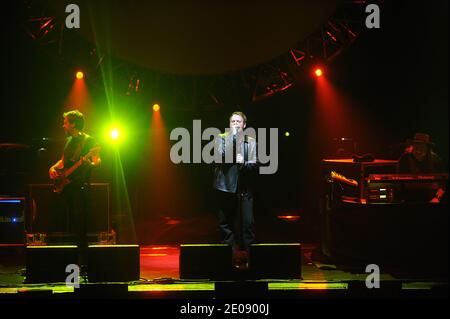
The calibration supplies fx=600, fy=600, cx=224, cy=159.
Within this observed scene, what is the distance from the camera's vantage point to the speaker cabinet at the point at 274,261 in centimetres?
686

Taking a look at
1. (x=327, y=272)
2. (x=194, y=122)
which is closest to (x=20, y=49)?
(x=194, y=122)

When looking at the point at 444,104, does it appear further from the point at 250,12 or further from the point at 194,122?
the point at 194,122

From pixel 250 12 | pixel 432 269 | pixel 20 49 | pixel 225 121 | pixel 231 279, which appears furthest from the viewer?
pixel 225 121

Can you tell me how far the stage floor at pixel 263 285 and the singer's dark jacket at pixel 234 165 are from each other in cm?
105

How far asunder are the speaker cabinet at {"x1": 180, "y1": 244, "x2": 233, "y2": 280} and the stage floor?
11 centimetres

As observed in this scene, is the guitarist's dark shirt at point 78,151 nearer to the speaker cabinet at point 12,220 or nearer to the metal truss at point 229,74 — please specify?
the speaker cabinet at point 12,220

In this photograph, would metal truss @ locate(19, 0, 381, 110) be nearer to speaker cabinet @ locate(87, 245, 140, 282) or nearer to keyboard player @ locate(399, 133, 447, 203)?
keyboard player @ locate(399, 133, 447, 203)

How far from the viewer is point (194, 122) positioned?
35.8 ft

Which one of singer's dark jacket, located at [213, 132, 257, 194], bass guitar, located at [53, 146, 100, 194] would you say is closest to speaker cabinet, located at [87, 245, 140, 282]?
bass guitar, located at [53, 146, 100, 194]

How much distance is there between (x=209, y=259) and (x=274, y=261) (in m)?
0.75

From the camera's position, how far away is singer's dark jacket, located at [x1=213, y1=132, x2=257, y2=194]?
6.98m

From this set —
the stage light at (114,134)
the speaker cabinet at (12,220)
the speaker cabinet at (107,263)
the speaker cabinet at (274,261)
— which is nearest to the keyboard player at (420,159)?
the speaker cabinet at (274,261)
